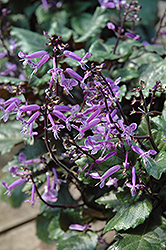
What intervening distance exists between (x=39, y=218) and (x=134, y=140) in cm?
66

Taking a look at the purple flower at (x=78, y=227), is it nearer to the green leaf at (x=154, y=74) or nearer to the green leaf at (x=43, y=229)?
the green leaf at (x=43, y=229)

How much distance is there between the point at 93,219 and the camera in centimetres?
94

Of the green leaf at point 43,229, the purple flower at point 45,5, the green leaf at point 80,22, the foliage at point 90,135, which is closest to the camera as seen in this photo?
the foliage at point 90,135

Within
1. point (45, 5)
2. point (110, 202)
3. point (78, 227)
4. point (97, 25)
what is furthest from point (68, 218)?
point (45, 5)

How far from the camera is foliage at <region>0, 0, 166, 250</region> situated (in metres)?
0.58

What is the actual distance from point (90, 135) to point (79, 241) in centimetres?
30

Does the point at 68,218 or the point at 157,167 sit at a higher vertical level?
the point at 157,167

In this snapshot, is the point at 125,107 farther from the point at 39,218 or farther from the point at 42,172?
the point at 39,218

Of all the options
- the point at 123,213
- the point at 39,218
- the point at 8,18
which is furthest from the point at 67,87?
the point at 8,18

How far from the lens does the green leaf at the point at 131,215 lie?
24.4 inches

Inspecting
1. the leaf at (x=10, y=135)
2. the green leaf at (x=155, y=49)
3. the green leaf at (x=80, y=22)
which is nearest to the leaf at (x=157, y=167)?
the green leaf at (x=155, y=49)

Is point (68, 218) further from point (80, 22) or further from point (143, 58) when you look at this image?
Answer: point (80, 22)

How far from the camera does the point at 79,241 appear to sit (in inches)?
32.0

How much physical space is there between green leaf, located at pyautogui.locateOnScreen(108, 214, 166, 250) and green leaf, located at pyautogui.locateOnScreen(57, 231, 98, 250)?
0.15 m
